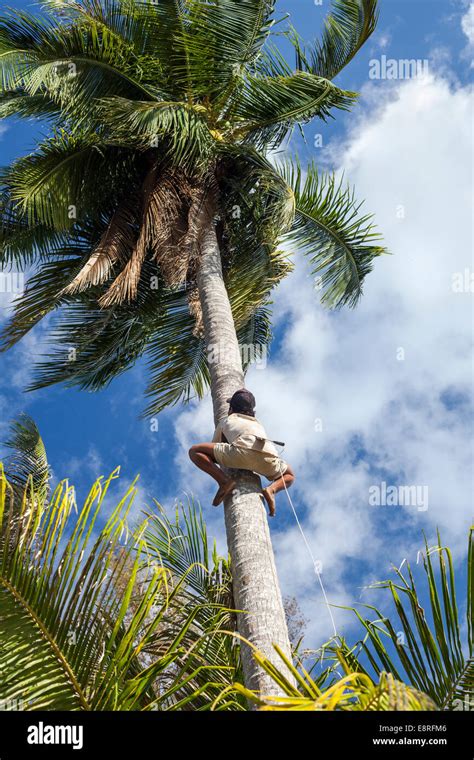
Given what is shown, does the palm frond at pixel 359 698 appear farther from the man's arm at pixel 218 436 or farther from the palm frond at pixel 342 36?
the palm frond at pixel 342 36

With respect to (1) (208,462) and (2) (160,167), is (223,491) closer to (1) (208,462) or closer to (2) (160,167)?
(1) (208,462)

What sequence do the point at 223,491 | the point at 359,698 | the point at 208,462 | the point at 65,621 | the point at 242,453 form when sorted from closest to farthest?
the point at 359,698, the point at 65,621, the point at 242,453, the point at 223,491, the point at 208,462

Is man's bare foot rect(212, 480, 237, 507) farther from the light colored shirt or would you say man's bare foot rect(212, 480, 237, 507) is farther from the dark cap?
the dark cap

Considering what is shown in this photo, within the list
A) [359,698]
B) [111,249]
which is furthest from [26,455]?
[359,698]

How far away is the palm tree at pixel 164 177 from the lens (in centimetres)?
865

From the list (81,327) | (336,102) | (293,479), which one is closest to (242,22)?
(336,102)

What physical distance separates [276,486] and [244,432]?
1.86ft

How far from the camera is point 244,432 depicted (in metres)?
6.25

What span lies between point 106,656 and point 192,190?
6.16 metres

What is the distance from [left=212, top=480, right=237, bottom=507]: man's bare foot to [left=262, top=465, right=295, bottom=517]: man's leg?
0.28 metres

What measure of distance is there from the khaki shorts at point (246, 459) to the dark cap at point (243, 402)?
43 centimetres

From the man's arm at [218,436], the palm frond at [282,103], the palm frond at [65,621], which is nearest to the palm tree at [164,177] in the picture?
the palm frond at [282,103]

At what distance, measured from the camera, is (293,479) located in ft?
21.7
